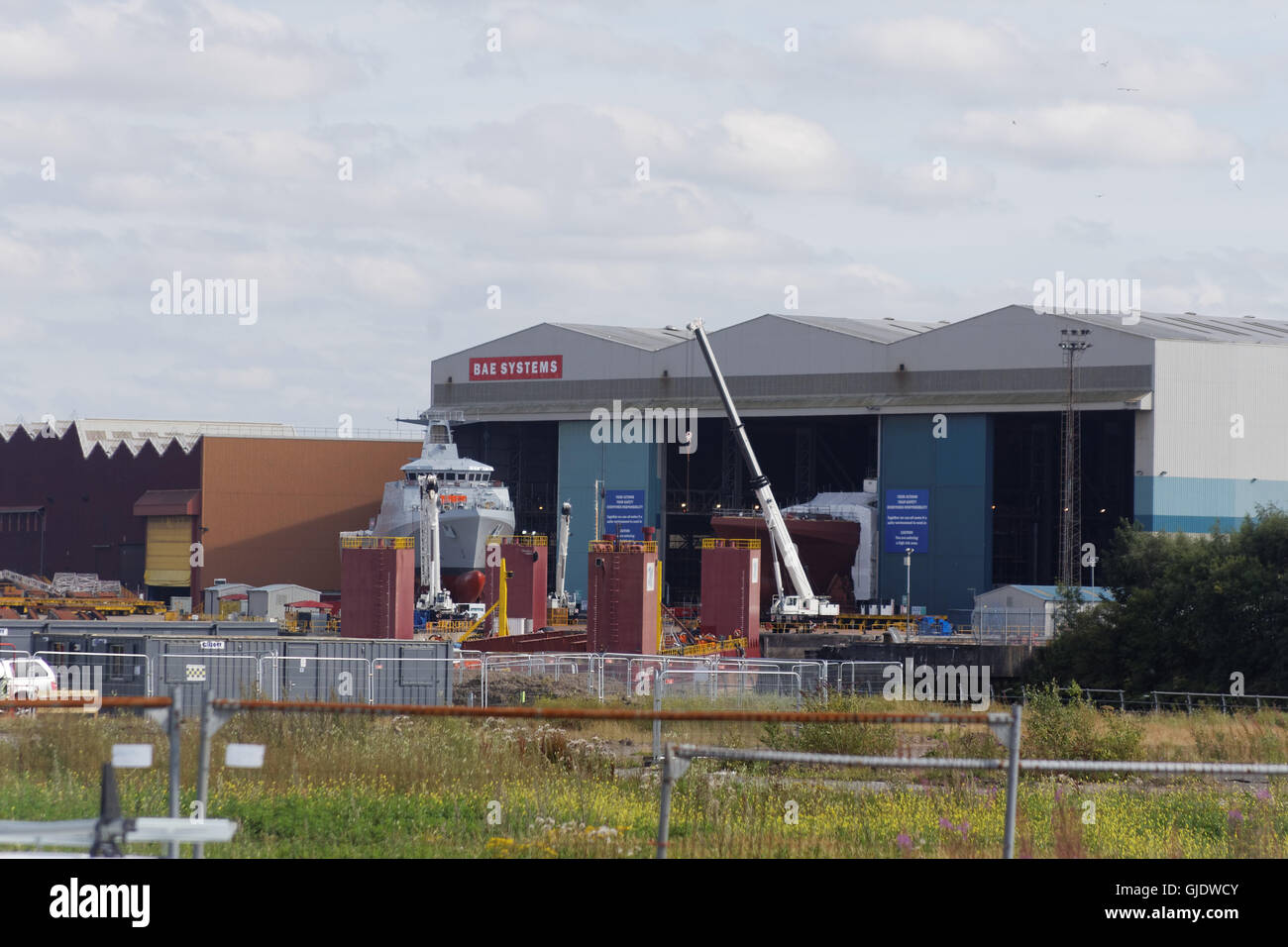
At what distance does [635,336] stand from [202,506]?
25.1 meters

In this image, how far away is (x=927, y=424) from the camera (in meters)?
65.6

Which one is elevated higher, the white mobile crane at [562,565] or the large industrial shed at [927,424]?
the large industrial shed at [927,424]

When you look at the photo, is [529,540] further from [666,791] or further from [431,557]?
[666,791]

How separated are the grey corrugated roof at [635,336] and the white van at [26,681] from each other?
5017 cm

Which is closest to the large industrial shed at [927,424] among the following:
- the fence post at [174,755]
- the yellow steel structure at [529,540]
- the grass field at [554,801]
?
the yellow steel structure at [529,540]

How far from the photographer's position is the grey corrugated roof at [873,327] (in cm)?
7528

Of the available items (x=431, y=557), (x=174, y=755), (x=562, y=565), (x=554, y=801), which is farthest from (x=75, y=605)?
(x=174, y=755)

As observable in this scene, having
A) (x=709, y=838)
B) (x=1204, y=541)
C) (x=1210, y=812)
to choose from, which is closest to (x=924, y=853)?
(x=709, y=838)

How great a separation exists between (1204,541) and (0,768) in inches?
1764

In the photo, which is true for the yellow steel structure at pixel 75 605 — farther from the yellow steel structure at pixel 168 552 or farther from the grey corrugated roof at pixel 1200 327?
the grey corrugated roof at pixel 1200 327

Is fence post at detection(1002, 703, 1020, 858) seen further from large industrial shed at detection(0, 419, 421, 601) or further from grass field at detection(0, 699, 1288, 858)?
large industrial shed at detection(0, 419, 421, 601)

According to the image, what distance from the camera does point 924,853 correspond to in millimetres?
11227

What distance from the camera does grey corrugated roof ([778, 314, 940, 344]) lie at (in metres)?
75.3
